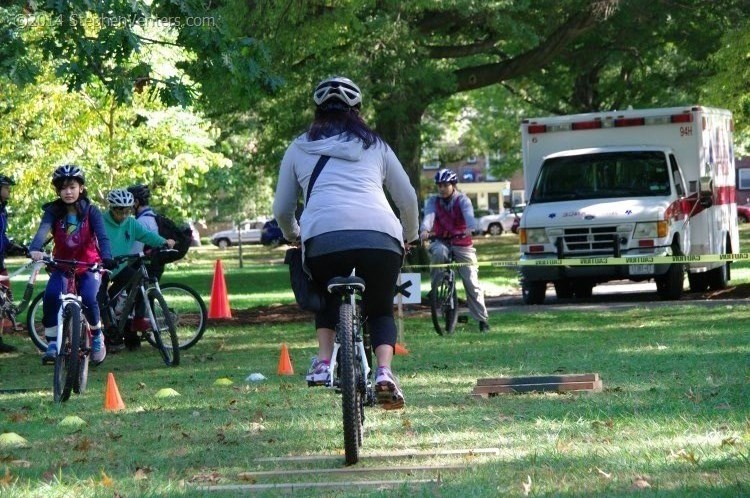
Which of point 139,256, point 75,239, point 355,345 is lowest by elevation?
point 355,345

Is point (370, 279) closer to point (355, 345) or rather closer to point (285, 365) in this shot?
point (355, 345)

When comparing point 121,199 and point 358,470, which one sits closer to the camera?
point 358,470

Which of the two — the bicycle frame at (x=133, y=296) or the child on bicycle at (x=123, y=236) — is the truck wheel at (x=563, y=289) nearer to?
the child on bicycle at (x=123, y=236)

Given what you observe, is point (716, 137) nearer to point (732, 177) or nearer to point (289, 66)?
point (732, 177)

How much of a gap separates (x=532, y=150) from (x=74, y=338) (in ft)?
43.2

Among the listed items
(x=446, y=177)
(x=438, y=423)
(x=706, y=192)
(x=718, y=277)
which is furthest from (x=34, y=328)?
(x=718, y=277)

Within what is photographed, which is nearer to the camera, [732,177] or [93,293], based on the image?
[93,293]

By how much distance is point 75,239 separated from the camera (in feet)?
37.4

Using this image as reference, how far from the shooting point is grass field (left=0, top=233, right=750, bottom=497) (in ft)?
21.1

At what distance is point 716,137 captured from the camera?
23.5 metres

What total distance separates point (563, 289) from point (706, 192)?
3443 mm

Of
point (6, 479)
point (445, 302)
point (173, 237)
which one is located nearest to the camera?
point (6, 479)

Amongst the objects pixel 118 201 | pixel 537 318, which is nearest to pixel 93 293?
pixel 118 201

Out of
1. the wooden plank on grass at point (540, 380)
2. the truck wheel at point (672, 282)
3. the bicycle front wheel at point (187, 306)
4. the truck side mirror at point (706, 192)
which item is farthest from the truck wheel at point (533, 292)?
the wooden plank on grass at point (540, 380)
